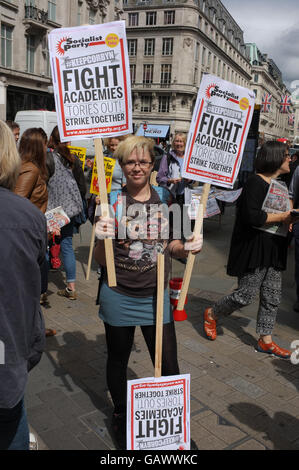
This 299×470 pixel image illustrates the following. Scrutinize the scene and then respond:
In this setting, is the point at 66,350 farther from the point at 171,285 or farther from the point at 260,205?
the point at 260,205

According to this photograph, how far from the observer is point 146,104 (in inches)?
2509

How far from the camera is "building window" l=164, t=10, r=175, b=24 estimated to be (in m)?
61.1

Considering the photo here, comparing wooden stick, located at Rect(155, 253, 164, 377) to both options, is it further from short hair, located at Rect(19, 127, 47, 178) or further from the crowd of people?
short hair, located at Rect(19, 127, 47, 178)

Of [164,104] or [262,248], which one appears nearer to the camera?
[262,248]

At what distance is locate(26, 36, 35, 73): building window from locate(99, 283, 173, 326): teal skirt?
101ft

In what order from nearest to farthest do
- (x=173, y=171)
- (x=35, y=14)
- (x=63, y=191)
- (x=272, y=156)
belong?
1. (x=272, y=156)
2. (x=63, y=191)
3. (x=173, y=171)
4. (x=35, y=14)

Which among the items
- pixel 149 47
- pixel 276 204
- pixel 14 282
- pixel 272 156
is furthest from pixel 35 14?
pixel 149 47

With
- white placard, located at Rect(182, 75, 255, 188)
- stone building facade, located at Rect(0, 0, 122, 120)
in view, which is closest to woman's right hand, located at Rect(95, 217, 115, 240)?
white placard, located at Rect(182, 75, 255, 188)

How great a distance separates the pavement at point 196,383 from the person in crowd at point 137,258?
0.52 meters

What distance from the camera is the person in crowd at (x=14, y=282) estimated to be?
1628mm

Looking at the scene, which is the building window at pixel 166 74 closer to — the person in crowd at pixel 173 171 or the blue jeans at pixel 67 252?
the person in crowd at pixel 173 171

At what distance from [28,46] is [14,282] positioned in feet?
105

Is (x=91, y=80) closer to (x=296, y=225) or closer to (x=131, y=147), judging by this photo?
(x=131, y=147)

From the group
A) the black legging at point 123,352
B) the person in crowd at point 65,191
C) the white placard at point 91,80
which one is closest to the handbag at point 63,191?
the person in crowd at point 65,191
